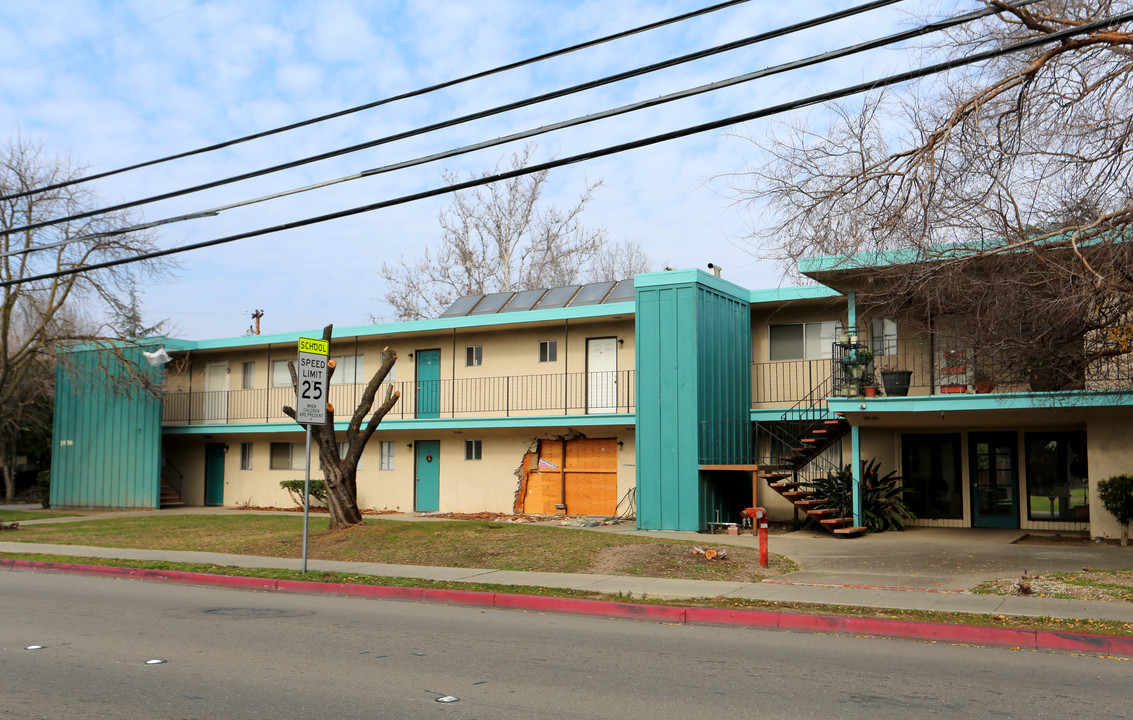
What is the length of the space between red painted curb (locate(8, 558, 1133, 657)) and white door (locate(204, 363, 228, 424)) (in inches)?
609

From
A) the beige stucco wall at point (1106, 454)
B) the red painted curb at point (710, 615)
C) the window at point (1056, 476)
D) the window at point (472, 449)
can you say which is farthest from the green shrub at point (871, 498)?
the window at point (472, 449)

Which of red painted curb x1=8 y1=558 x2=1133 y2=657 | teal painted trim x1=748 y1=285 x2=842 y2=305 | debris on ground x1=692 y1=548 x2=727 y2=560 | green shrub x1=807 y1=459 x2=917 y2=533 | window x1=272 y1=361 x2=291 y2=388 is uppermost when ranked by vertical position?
teal painted trim x1=748 y1=285 x2=842 y2=305

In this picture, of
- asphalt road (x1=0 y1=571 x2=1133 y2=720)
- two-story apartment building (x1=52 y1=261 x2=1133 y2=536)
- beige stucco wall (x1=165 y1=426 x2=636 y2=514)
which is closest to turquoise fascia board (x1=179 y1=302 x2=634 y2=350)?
two-story apartment building (x1=52 y1=261 x2=1133 y2=536)

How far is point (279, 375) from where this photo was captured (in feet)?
94.7

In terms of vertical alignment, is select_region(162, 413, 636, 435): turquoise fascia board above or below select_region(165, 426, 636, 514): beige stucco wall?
above

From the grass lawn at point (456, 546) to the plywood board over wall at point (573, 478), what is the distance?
5189 mm

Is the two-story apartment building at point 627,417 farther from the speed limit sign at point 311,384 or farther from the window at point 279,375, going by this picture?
the speed limit sign at point 311,384

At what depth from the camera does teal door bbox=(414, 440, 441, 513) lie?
26.1 m

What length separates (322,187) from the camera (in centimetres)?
1306

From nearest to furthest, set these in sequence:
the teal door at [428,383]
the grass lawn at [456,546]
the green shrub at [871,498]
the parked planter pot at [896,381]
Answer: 1. the grass lawn at [456,546]
2. the parked planter pot at [896,381]
3. the green shrub at [871,498]
4. the teal door at [428,383]

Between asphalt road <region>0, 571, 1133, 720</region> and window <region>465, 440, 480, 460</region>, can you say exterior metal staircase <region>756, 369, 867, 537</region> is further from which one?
asphalt road <region>0, 571, 1133, 720</region>

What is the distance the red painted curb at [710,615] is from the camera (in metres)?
8.64

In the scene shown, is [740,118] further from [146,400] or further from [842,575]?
[146,400]

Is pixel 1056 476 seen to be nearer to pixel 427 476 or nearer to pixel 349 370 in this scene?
pixel 427 476
